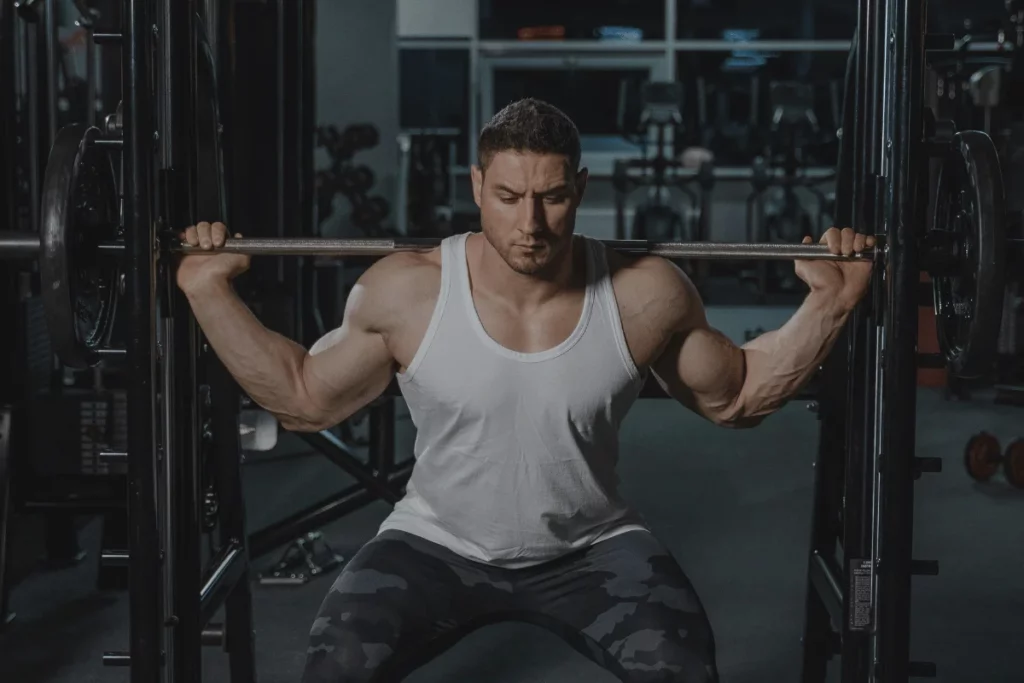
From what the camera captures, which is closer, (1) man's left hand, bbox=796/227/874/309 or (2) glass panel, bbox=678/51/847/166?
(1) man's left hand, bbox=796/227/874/309

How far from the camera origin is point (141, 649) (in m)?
1.79

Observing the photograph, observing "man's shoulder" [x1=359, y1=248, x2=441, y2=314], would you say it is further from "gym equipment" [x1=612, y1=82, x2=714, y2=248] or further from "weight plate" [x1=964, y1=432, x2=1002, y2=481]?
"gym equipment" [x1=612, y1=82, x2=714, y2=248]

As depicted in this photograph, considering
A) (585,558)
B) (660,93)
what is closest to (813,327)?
(585,558)

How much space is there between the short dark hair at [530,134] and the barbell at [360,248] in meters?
0.20

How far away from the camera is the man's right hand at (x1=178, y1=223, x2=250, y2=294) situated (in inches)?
72.1

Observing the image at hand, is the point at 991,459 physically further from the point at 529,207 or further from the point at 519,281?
the point at 529,207

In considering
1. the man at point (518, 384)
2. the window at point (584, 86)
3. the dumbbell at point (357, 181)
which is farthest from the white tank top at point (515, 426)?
the window at point (584, 86)

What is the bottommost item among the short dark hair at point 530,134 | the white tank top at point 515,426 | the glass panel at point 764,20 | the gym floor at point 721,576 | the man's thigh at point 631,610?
the gym floor at point 721,576

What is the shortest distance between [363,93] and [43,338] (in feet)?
16.5

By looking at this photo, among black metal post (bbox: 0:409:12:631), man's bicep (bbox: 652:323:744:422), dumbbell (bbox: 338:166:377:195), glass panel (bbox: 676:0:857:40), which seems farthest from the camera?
glass panel (bbox: 676:0:857:40)

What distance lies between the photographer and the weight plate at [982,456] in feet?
13.9

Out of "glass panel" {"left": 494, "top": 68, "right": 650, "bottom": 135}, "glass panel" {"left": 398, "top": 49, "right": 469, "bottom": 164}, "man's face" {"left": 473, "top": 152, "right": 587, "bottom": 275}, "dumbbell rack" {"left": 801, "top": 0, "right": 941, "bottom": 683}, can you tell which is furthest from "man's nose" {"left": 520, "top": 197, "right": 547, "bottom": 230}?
"glass panel" {"left": 494, "top": 68, "right": 650, "bottom": 135}

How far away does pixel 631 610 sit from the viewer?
1.82 metres

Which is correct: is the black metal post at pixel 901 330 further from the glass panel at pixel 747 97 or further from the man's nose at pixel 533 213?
the glass panel at pixel 747 97
